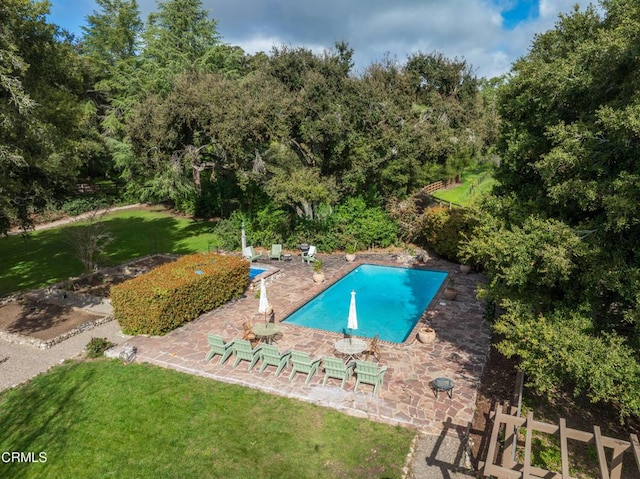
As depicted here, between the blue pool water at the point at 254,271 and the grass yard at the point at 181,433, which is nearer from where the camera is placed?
the grass yard at the point at 181,433

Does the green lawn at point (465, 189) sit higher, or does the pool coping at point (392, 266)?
the green lawn at point (465, 189)

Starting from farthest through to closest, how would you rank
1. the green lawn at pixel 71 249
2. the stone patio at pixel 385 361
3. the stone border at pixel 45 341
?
the green lawn at pixel 71 249
the stone border at pixel 45 341
the stone patio at pixel 385 361

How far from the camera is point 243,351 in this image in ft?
37.2

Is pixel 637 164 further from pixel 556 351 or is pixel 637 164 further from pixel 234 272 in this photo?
pixel 234 272

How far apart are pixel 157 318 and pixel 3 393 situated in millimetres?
4390

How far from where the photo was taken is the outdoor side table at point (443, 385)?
9445mm

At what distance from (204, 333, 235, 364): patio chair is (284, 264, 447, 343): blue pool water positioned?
12.2 ft

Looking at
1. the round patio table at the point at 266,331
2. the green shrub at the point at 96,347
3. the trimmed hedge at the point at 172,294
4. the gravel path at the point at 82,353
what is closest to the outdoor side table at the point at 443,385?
the gravel path at the point at 82,353

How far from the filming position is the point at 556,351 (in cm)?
751

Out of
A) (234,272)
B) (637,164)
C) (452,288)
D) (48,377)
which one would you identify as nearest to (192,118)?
(234,272)

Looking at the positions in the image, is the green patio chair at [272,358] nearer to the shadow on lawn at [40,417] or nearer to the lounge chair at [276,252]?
the shadow on lawn at [40,417]

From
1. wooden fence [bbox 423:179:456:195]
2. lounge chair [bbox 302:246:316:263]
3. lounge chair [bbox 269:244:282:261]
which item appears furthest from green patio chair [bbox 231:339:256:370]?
wooden fence [bbox 423:179:456:195]

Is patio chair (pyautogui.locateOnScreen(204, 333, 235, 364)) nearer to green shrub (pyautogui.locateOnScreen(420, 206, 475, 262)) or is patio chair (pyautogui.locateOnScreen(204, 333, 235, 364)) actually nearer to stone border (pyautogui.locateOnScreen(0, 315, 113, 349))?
stone border (pyautogui.locateOnScreen(0, 315, 113, 349))

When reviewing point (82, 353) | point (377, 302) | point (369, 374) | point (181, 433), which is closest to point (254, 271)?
point (377, 302)
